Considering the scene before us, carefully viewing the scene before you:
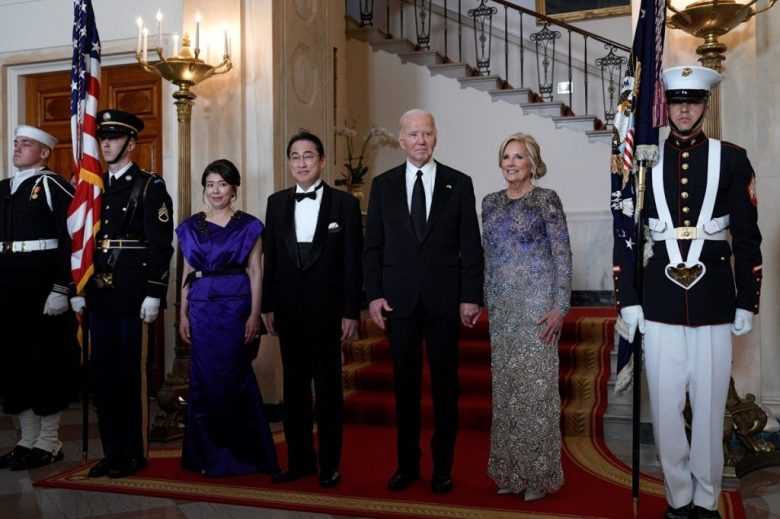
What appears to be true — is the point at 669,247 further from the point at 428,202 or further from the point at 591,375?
the point at 591,375

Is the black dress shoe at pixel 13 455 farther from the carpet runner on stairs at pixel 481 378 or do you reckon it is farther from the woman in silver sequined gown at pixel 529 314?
the woman in silver sequined gown at pixel 529 314

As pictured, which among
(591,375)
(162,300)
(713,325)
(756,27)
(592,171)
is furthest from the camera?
(592,171)

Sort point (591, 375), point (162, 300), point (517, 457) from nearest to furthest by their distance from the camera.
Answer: point (517, 457), point (162, 300), point (591, 375)

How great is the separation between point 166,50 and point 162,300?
8.21ft

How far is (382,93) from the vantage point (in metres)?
7.81

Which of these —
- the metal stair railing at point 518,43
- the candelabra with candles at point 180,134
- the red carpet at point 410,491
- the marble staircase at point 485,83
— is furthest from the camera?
the metal stair railing at point 518,43

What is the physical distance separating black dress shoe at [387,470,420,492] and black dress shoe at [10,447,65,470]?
6.23 feet

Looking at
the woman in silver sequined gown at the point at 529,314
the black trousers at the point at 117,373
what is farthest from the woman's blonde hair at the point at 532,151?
the black trousers at the point at 117,373

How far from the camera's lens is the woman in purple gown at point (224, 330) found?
11.9ft

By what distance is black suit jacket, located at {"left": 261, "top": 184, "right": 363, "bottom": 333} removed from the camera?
3.46 meters

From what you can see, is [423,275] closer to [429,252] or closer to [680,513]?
[429,252]

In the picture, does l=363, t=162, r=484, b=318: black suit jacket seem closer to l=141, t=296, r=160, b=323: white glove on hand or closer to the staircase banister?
l=141, t=296, r=160, b=323: white glove on hand

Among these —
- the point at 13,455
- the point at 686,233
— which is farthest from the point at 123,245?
the point at 686,233

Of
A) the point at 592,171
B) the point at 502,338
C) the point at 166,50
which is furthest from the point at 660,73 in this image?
the point at 592,171
